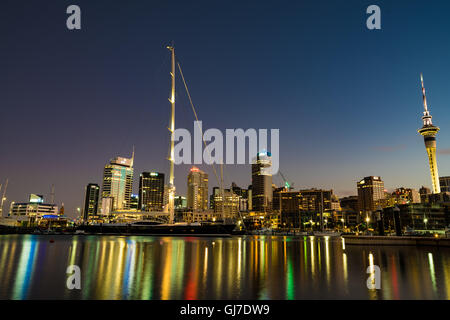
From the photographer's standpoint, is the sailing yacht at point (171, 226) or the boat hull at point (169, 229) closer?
the sailing yacht at point (171, 226)

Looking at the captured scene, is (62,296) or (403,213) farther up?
(403,213)

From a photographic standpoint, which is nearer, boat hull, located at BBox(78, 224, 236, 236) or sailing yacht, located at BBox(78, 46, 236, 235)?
sailing yacht, located at BBox(78, 46, 236, 235)

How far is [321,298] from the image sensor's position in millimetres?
18109

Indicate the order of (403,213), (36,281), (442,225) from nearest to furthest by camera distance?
1. (36,281)
2. (442,225)
3. (403,213)

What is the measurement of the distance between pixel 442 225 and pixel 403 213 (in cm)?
1498

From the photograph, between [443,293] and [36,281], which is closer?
[443,293]
